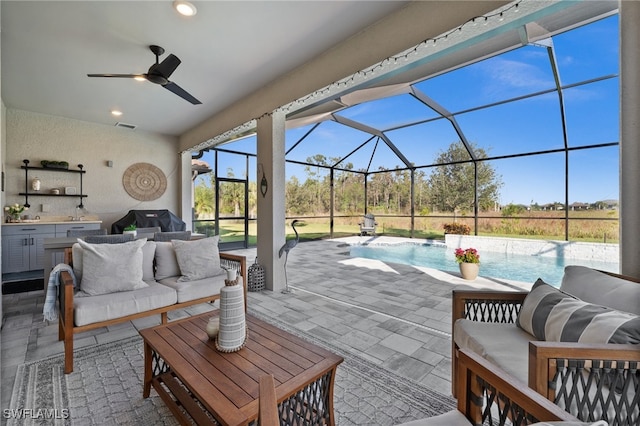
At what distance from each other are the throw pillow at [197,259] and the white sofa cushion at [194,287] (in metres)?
0.08

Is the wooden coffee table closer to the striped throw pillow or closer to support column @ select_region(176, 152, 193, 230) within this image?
the striped throw pillow

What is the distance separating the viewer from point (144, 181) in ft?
21.5

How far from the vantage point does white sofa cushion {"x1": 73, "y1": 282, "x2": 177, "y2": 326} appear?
7.18 feet

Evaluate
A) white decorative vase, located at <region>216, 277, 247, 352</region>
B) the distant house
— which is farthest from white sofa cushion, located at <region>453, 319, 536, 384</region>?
the distant house

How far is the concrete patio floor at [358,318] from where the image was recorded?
219 cm

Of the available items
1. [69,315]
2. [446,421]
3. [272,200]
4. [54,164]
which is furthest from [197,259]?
[54,164]

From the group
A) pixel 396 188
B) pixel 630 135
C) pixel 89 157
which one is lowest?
pixel 630 135

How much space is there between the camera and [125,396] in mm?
1763

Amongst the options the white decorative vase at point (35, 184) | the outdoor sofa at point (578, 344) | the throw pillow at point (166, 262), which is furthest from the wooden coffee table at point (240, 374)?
the white decorative vase at point (35, 184)

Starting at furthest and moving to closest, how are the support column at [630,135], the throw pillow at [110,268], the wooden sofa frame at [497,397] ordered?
the throw pillow at [110,268], the support column at [630,135], the wooden sofa frame at [497,397]

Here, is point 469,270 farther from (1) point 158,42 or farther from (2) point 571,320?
(1) point 158,42

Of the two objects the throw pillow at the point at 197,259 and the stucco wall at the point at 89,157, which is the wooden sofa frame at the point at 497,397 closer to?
the throw pillow at the point at 197,259

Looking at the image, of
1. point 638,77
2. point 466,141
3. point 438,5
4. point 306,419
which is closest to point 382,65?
point 438,5

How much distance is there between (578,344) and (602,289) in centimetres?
66
